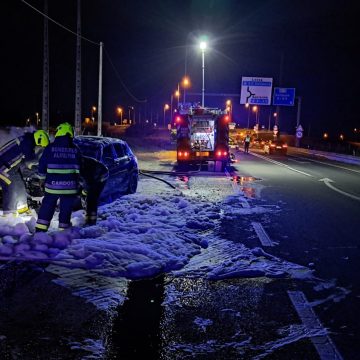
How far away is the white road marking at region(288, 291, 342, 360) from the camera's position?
12.3ft

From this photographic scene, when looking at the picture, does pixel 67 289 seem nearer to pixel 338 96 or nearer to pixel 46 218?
pixel 46 218

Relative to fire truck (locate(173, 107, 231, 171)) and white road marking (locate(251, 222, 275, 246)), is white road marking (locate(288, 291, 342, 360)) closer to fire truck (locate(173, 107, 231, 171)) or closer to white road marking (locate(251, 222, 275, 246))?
white road marking (locate(251, 222, 275, 246))

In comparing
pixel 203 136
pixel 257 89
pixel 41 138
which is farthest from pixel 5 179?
pixel 257 89

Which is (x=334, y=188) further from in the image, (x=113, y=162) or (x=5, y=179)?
(x=5, y=179)

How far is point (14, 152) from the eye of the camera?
8.01 meters

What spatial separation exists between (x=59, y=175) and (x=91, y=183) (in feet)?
2.50

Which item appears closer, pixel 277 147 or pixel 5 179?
pixel 5 179

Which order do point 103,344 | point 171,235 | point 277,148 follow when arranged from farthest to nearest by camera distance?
1. point 277,148
2. point 171,235
3. point 103,344

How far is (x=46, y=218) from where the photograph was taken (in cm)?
699

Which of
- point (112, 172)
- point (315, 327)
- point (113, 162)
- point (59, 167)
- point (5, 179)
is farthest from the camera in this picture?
point (113, 162)

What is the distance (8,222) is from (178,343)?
4.85m

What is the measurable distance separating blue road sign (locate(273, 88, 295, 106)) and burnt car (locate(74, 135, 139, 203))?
120 ft

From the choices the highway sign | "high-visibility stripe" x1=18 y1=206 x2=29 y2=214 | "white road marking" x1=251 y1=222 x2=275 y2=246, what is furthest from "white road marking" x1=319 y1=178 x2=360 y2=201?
the highway sign

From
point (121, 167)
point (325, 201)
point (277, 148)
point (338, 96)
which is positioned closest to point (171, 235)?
point (121, 167)
